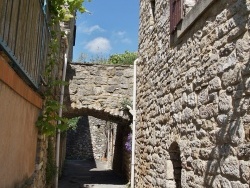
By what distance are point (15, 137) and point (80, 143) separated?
1968cm

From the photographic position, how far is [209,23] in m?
3.38

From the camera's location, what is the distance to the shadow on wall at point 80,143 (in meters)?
21.7

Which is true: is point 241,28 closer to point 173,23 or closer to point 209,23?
point 209,23

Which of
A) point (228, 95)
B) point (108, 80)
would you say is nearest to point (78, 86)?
point (108, 80)

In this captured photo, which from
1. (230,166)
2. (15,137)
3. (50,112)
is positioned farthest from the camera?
(50,112)

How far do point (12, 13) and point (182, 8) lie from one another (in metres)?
2.55

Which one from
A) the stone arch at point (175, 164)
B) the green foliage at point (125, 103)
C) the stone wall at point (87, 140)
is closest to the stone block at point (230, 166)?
the stone arch at point (175, 164)

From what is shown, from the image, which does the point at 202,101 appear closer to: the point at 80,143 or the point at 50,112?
the point at 50,112

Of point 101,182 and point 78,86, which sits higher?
point 78,86

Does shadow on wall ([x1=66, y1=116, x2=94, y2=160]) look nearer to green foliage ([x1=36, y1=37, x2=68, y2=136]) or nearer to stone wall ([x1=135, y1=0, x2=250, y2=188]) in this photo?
stone wall ([x1=135, y1=0, x2=250, y2=188])

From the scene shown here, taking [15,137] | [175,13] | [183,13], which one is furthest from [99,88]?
[15,137]

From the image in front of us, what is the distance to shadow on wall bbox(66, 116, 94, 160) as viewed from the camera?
2169 cm

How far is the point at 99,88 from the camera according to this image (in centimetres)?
861

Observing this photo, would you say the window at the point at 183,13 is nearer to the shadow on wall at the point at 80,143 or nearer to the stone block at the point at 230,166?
the stone block at the point at 230,166
